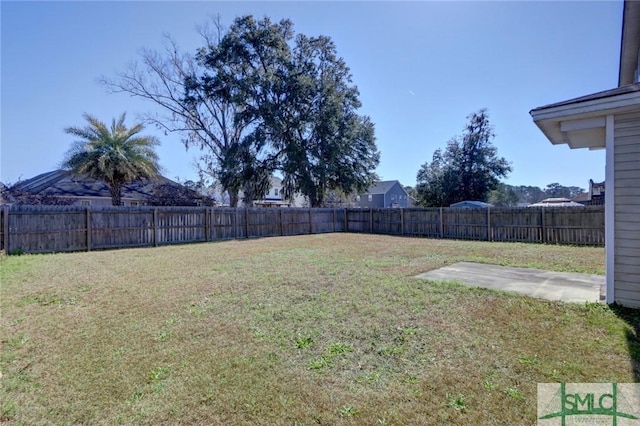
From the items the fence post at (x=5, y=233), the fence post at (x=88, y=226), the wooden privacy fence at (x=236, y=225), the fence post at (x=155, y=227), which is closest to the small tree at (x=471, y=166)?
the wooden privacy fence at (x=236, y=225)

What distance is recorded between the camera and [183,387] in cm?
255

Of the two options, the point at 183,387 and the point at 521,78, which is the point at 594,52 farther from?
the point at 183,387

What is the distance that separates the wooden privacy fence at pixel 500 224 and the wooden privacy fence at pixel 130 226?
17.8 ft

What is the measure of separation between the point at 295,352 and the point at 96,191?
22287 millimetres

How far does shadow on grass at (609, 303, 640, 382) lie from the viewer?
2721 millimetres

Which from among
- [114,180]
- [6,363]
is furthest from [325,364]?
[114,180]

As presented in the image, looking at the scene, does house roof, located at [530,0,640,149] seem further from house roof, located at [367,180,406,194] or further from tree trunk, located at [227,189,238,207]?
house roof, located at [367,180,406,194]

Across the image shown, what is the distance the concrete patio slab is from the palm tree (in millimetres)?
16684

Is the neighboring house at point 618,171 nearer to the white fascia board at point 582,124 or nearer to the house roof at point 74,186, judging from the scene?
the white fascia board at point 582,124

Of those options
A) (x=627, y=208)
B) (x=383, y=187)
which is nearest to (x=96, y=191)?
(x=627, y=208)

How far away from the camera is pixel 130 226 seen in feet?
41.5

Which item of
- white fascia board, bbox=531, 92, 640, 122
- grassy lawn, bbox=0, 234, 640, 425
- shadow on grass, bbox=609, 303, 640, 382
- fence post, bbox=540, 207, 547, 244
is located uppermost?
white fascia board, bbox=531, 92, 640, 122

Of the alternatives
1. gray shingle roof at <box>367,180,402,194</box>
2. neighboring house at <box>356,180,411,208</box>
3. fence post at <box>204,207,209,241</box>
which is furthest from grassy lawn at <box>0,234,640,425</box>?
gray shingle roof at <box>367,180,402,194</box>

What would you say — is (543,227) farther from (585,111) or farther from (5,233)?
(5,233)
